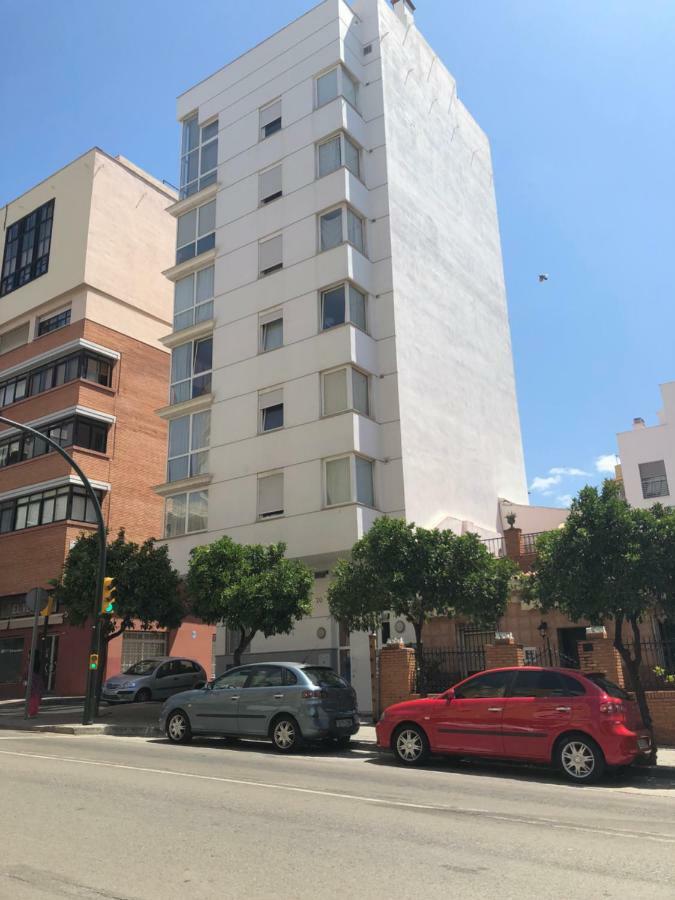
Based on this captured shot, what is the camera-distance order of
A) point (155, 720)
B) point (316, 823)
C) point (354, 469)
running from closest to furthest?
1. point (316, 823)
2. point (155, 720)
3. point (354, 469)

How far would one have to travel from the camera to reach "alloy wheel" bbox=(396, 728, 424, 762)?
1169 centimetres

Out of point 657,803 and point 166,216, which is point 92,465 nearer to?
point 166,216

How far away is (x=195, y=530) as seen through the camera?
25688 millimetres

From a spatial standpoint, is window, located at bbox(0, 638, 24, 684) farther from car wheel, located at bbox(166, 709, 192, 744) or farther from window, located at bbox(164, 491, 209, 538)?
car wheel, located at bbox(166, 709, 192, 744)

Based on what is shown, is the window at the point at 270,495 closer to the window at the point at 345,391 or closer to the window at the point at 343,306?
the window at the point at 345,391

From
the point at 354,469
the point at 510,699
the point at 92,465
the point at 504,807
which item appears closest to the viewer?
the point at 504,807

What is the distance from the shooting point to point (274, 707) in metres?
13.3

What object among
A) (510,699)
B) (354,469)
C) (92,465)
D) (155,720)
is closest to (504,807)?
(510,699)

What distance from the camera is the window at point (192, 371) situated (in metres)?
27.5

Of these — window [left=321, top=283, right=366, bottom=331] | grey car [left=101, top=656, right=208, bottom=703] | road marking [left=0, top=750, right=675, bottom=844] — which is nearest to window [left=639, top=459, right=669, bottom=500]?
window [left=321, top=283, right=366, bottom=331]

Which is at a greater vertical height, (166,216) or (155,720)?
(166,216)

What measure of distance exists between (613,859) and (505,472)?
24.4 meters

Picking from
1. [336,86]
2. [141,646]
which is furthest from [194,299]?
[141,646]

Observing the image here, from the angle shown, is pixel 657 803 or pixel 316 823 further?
pixel 657 803
